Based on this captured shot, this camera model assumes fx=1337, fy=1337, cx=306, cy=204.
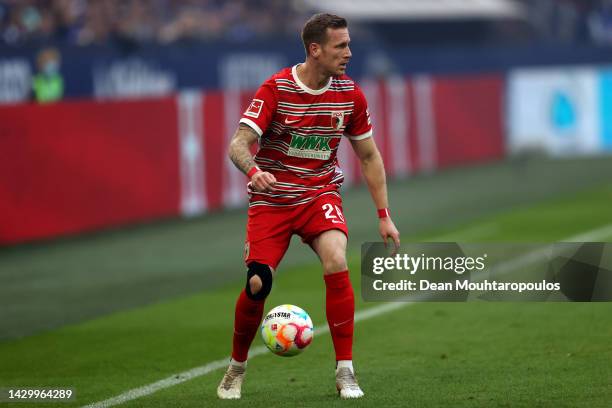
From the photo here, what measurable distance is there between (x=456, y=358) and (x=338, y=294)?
1570 mm

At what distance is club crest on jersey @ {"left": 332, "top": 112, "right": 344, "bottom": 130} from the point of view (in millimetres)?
7387

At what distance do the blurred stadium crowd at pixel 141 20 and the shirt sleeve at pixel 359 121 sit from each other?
49.2 feet

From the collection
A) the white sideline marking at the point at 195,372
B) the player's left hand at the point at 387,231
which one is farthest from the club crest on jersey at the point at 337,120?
the white sideline marking at the point at 195,372

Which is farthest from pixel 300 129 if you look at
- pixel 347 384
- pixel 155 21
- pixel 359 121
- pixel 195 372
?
pixel 155 21

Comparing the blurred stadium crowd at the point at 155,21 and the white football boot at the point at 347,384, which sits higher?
the blurred stadium crowd at the point at 155,21

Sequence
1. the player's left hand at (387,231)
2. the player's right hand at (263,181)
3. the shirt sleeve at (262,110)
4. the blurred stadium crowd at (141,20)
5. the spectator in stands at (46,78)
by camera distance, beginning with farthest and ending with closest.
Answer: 1. the blurred stadium crowd at (141,20)
2. the spectator in stands at (46,78)
3. the player's left hand at (387,231)
4. the shirt sleeve at (262,110)
5. the player's right hand at (263,181)

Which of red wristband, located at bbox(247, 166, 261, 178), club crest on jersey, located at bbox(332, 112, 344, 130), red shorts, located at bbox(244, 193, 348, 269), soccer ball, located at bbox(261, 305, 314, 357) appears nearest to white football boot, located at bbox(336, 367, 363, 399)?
soccer ball, located at bbox(261, 305, 314, 357)

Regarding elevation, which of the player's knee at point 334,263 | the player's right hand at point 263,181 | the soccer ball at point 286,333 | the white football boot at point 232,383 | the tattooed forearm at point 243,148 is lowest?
the white football boot at point 232,383

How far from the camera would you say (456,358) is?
28.1ft

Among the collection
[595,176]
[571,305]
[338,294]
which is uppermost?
[338,294]

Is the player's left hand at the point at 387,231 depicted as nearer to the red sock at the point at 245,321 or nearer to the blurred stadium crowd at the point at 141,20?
the red sock at the point at 245,321

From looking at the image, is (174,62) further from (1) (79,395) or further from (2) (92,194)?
(1) (79,395)

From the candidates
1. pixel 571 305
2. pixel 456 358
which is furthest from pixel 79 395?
pixel 571 305

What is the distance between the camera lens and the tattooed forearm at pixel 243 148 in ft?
23.2
